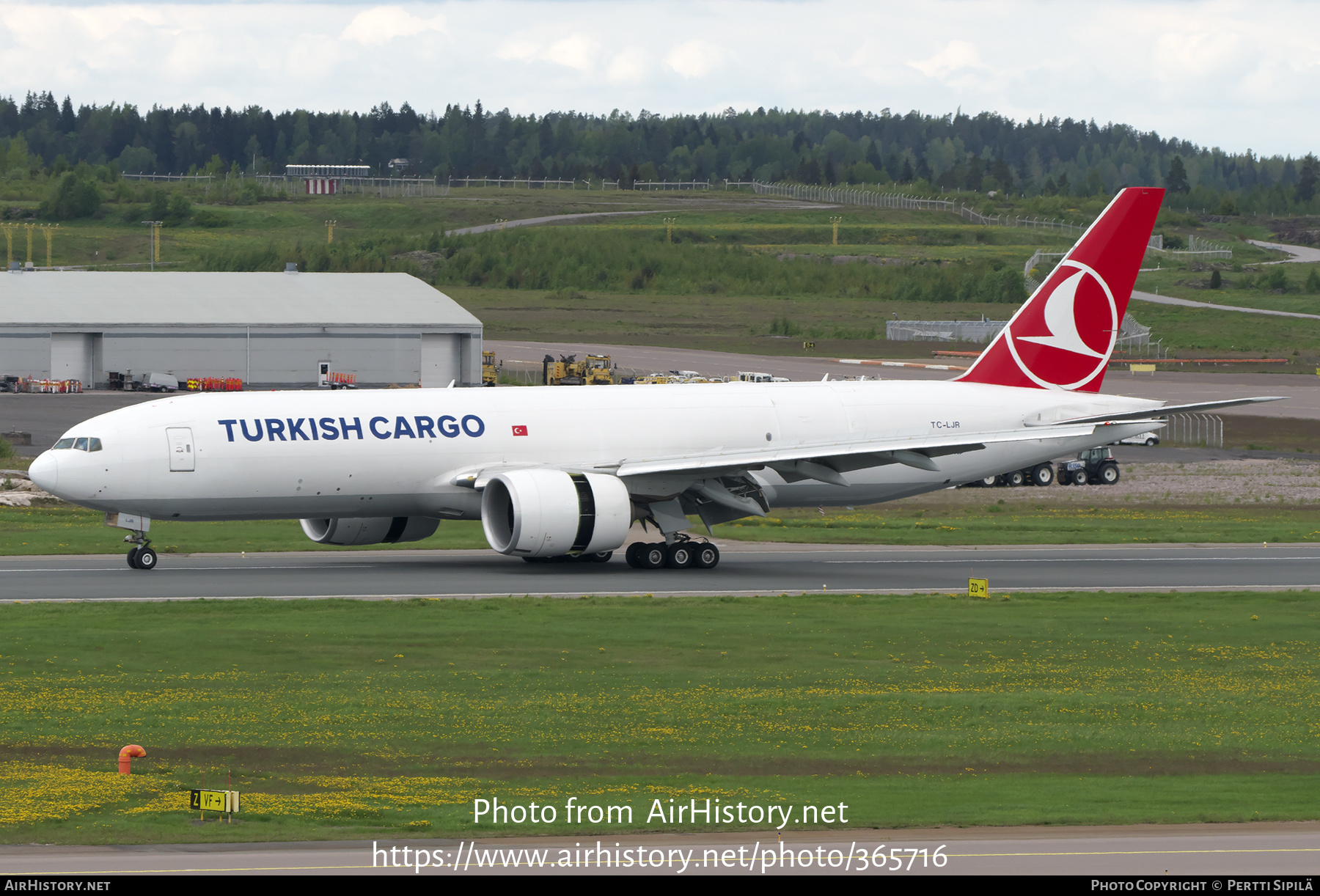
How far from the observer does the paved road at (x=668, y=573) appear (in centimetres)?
3922

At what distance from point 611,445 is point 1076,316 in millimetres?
16059

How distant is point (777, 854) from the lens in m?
16.1

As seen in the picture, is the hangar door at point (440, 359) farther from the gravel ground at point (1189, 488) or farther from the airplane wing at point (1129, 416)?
the airplane wing at point (1129, 416)

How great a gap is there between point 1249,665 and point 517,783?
16.6 meters

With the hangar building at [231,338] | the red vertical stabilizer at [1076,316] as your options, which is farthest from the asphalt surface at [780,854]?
the hangar building at [231,338]

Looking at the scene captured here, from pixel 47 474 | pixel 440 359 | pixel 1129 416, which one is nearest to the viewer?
pixel 47 474

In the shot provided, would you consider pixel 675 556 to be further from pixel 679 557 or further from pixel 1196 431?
pixel 1196 431

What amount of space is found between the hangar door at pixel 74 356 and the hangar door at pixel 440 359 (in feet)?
69.9

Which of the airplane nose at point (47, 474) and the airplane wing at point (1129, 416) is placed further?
the airplane wing at point (1129, 416)

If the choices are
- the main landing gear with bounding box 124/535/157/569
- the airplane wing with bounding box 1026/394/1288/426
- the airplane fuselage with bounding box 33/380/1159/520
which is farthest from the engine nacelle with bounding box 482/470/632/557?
the airplane wing with bounding box 1026/394/1288/426

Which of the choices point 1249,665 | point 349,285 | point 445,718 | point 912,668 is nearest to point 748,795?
point 445,718

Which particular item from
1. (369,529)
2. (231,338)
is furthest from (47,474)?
(231,338)

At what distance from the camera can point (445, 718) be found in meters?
24.7

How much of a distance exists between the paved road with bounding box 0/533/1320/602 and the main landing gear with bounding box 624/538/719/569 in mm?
450
